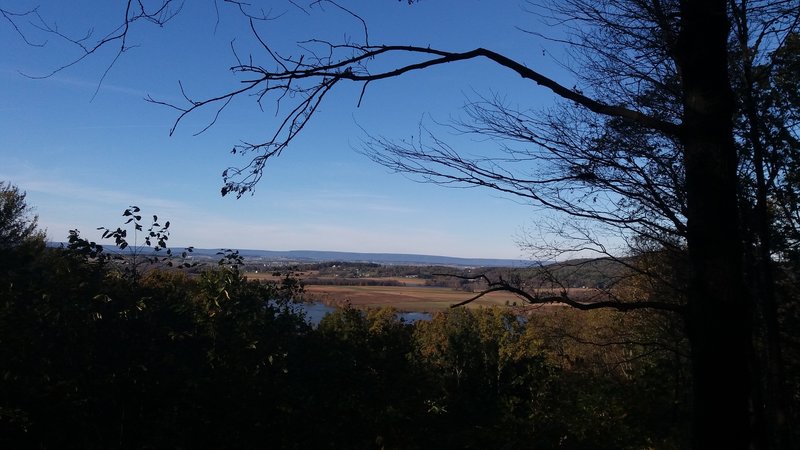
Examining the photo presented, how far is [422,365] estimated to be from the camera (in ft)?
29.6

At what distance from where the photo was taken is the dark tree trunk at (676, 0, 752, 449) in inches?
75.7

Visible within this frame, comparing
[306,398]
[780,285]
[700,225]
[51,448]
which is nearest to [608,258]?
[700,225]

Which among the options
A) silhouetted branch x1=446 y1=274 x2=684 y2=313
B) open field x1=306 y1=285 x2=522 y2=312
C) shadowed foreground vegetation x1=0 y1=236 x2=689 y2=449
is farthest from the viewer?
shadowed foreground vegetation x1=0 y1=236 x2=689 y2=449

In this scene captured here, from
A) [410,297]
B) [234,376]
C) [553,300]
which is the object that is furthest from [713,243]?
[410,297]

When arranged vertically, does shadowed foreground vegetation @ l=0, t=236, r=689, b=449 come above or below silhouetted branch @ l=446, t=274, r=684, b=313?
below

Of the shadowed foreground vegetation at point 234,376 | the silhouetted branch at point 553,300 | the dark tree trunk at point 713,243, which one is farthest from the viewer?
the shadowed foreground vegetation at point 234,376

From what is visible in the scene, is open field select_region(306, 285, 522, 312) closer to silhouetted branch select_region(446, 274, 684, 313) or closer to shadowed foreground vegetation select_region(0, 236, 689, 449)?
silhouetted branch select_region(446, 274, 684, 313)

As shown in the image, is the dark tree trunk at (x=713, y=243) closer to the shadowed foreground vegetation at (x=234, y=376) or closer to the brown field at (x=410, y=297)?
the brown field at (x=410, y=297)

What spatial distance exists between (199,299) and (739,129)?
18.7 feet

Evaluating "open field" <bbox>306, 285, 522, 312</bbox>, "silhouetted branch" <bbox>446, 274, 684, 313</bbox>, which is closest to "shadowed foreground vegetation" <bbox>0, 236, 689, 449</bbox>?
"open field" <bbox>306, 285, 522, 312</bbox>

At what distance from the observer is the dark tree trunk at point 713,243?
1.92m

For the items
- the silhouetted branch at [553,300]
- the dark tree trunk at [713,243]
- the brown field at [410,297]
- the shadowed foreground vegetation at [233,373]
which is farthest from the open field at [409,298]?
the dark tree trunk at [713,243]

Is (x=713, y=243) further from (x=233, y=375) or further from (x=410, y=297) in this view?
(x=410, y=297)

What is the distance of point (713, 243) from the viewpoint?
6.69ft
